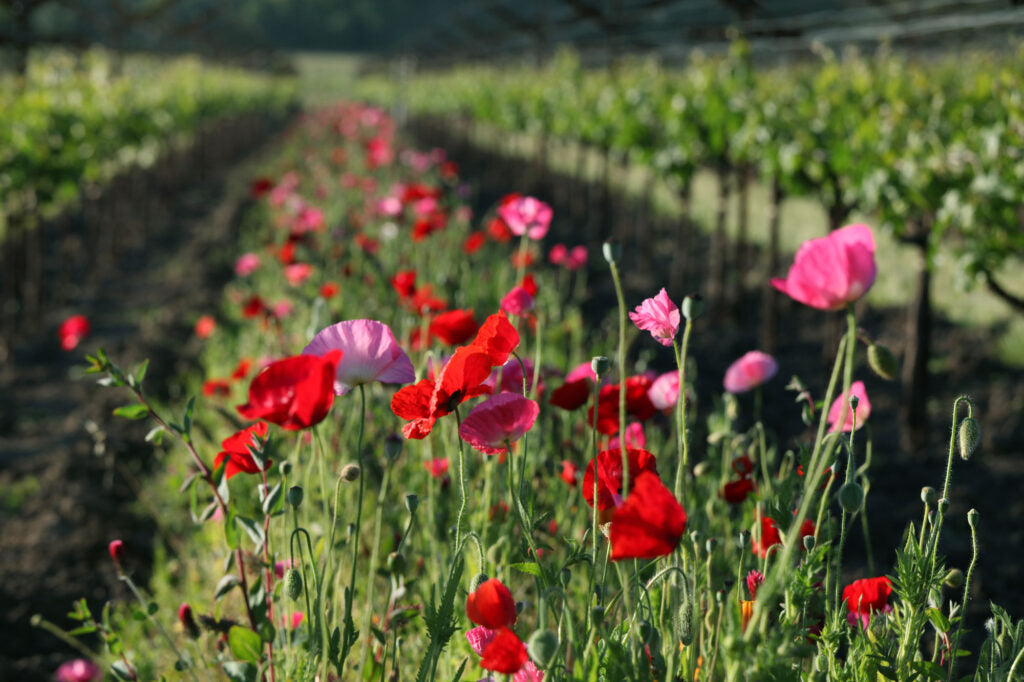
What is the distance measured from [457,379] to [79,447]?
318 cm

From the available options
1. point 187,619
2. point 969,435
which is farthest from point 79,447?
point 969,435

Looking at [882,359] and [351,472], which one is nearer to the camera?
[882,359]

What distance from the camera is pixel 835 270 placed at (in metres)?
0.95

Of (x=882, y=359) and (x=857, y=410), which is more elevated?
(x=882, y=359)

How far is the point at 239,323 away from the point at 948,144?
4162mm

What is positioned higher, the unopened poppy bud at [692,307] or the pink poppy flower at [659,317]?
the unopened poppy bud at [692,307]

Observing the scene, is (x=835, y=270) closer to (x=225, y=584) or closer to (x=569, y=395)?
(x=569, y=395)

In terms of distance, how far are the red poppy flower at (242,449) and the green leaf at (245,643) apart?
220 mm

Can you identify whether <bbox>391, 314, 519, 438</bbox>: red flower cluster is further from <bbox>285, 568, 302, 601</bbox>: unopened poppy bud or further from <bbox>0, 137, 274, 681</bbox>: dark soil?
<bbox>0, 137, 274, 681</bbox>: dark soil

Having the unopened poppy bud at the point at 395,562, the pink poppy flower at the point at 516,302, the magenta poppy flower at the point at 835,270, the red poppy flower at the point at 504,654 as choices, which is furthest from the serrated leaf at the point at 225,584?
the magenta poppy flower at the point at 835,270

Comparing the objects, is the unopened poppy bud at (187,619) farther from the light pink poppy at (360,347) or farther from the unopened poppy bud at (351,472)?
the light pink poppy at (360,347)

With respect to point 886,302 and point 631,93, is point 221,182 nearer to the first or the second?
point 631,93

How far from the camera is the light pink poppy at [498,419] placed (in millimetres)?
1155

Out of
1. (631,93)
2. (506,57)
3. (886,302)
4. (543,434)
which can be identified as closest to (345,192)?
(631,93)
